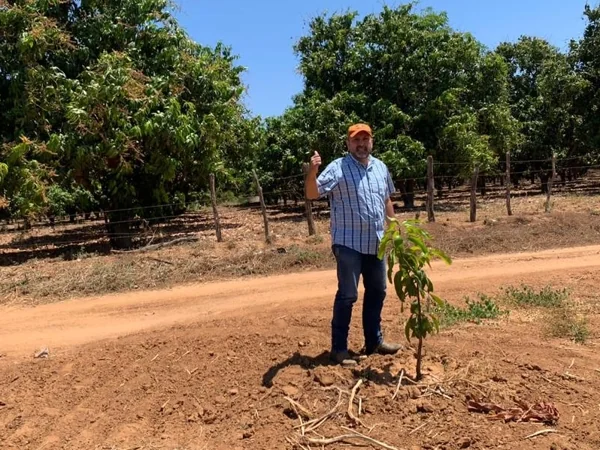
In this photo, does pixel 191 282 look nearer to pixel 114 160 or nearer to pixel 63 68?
pixel 114 160

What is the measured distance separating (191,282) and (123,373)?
4.44 meters

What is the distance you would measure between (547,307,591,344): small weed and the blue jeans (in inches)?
70.7

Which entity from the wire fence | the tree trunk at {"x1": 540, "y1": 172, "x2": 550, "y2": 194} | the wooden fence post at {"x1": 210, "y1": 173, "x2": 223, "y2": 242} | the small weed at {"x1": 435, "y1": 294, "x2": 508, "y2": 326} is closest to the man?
the small weed at {"x1": 435, "y1": 294, "x2": 508, "y2": 326}

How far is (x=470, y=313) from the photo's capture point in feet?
18.6

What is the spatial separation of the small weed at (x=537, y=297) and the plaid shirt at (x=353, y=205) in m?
2.85

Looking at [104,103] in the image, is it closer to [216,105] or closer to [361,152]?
[216,105]

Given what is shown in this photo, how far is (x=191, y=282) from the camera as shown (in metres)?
8.98

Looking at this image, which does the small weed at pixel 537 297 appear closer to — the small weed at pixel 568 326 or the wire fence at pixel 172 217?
the small weed at pixel 568 326

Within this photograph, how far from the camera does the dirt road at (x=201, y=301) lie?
642 cm

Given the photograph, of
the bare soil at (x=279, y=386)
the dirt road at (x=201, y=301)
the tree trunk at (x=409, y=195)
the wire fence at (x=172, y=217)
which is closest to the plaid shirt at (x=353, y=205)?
the bare soil at (x=279, y=386)

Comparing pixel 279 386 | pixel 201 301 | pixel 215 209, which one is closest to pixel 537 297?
pixel 279 386

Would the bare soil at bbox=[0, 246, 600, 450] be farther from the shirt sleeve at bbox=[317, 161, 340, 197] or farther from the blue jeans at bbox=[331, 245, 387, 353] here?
the shirt sleeve at bbox=[317, 161, 340, 197]

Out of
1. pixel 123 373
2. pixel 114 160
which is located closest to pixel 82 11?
pixel 114 160

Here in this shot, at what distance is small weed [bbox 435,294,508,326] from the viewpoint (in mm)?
5508
